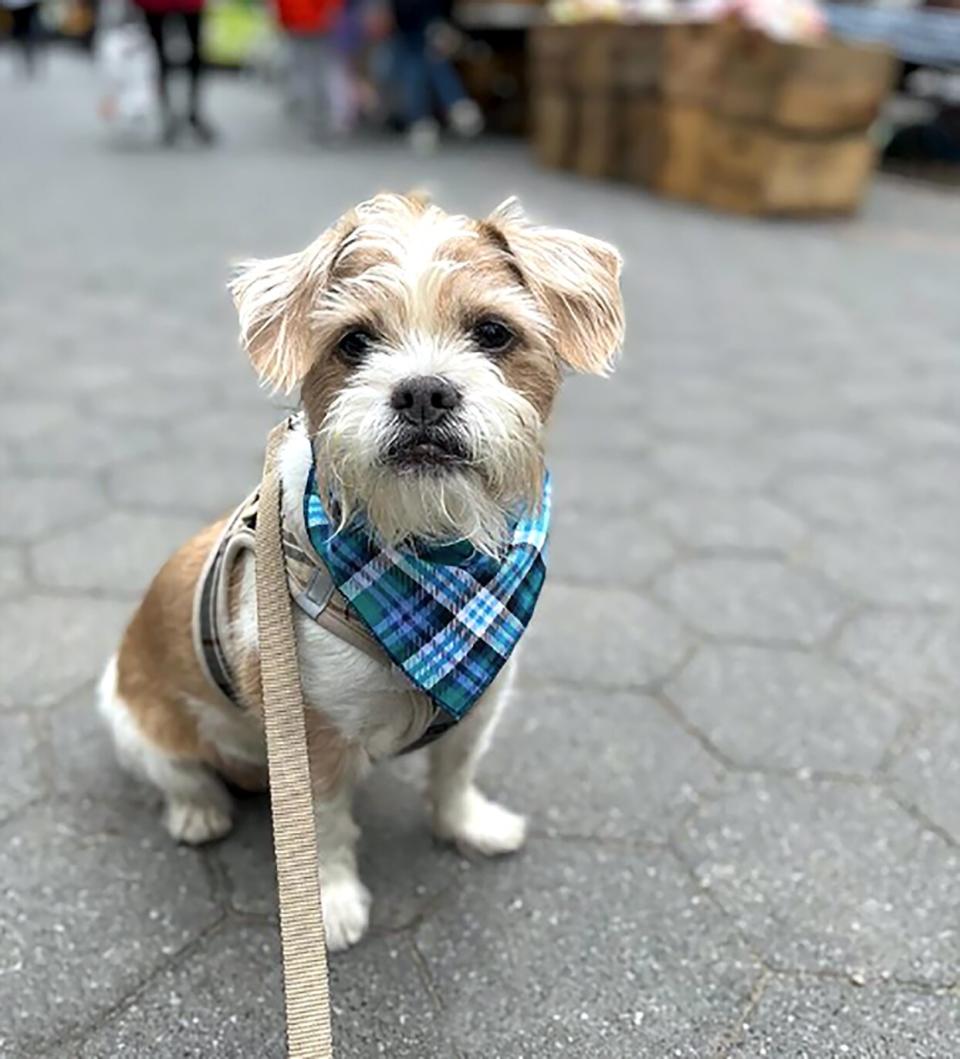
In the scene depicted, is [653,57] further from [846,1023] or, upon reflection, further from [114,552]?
[846,1023]

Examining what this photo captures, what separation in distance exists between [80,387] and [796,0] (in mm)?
8071

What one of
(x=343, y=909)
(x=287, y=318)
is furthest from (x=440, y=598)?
(x=343, y=909)

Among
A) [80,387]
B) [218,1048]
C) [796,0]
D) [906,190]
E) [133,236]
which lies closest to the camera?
[218,1048]

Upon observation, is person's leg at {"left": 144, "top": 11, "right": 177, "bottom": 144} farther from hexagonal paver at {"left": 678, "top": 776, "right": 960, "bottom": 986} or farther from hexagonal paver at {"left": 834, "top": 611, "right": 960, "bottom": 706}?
hexagonal paver at {"left": 678, "top": 776, "right": 960, "bottom": 986}

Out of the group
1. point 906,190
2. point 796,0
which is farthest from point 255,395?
point 906,190

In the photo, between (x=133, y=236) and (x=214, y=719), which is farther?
(x=133, y=236)

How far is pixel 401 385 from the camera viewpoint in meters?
1.90

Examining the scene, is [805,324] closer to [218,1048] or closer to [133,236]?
[133,236]

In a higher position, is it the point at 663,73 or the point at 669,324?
the point at 663,73

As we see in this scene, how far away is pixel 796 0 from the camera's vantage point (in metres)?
10.1

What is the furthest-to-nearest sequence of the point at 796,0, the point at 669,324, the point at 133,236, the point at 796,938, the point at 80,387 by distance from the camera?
the point at 796,0, the point at 133,236, the point at 669,324, the point at 80,387, the point at 796,938

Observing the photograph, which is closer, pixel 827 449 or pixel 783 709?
pixel 783 709

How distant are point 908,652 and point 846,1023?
1664mm

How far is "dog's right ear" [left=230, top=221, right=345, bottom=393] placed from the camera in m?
1.99
